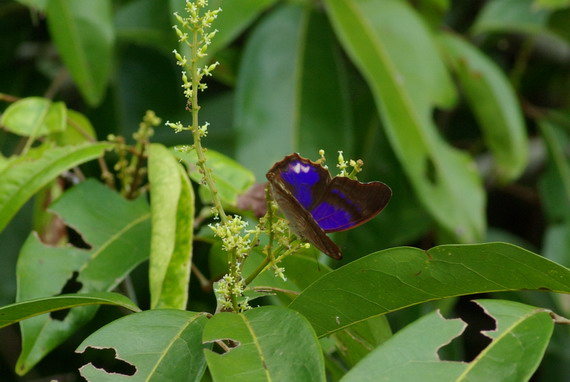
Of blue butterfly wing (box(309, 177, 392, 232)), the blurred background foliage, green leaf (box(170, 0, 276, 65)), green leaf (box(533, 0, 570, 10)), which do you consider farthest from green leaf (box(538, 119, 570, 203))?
blue butterfly wing (box(309, 177, 392, 232))

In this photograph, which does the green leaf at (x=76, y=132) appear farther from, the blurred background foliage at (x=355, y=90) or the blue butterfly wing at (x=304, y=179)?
the blue butterfly wing at (x=304, y=179)

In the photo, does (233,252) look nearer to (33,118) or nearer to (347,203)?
(347,203)

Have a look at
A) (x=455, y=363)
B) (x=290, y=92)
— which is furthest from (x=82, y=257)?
(x=290, y=92)

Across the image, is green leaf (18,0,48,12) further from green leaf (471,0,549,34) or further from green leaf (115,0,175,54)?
green leaf (471,0,549,34)

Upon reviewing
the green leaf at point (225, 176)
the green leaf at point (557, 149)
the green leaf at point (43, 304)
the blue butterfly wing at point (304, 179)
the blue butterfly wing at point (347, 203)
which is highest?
the blue butterfly wing at point (304, 179)

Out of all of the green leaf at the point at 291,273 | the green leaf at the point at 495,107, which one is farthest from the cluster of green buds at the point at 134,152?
the green leaf at the point at 495,107
